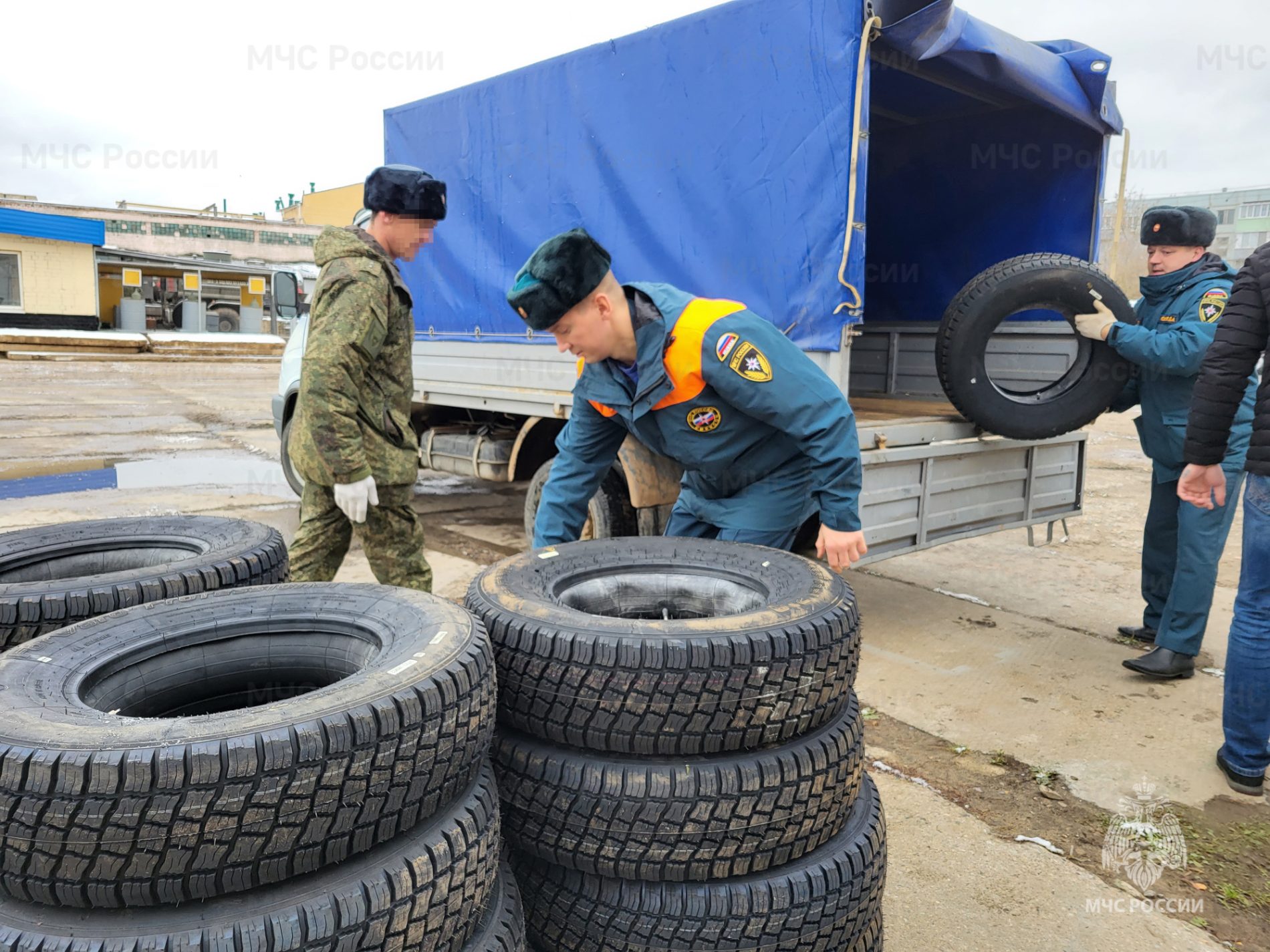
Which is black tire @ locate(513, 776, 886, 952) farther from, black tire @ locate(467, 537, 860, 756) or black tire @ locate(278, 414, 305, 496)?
black tire @ locate(278, 414, 305, 496)

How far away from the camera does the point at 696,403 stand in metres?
2.43

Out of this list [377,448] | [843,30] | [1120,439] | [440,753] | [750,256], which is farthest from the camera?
[1120,439]

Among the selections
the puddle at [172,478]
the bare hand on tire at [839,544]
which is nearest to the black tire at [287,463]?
the puddle at [172,478]

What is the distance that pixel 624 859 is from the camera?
1.62 meters

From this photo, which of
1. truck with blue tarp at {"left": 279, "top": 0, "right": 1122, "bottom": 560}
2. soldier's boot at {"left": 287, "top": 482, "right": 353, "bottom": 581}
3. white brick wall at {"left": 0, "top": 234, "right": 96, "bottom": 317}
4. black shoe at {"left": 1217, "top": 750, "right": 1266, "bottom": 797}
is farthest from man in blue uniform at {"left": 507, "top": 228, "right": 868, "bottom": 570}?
white brick wall at {"left": 0, "top": 234, "right": 96, "bottom": 317}

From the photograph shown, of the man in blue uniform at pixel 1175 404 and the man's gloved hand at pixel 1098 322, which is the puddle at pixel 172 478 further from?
the man in blue uniform at pixel 1175 404

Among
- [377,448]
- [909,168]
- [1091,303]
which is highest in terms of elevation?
[909,168]

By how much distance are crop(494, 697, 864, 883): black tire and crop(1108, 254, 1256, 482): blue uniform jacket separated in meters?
2.78

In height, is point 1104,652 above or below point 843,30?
below

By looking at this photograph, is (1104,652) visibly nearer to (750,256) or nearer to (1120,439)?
(750,256)

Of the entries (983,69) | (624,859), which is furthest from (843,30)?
(624,859)

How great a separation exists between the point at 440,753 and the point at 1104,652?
12.1 feet

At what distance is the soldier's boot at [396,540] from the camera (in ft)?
10.6

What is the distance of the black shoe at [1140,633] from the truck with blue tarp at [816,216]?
2.50 feet
